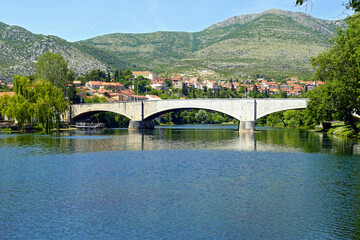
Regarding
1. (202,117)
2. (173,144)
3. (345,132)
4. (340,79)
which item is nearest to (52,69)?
(173,144)

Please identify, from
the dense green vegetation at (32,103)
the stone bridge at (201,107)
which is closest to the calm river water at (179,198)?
the dense green vegetation at (32,103)

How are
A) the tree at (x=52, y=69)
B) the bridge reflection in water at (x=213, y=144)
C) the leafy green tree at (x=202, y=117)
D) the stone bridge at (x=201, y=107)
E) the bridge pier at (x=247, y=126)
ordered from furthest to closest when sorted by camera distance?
the leafy green tree at (x=202, y=117) < the tree at (x=52, y=69) < the bridge pier at (x=247, y=126) < the stone bridge at (x=201, y=107) < the bridge reflection in water at (x=213, y=144)

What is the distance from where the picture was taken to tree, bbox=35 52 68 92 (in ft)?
299

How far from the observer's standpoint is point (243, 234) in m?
14.6

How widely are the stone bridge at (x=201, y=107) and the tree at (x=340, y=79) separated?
12778 millimetres

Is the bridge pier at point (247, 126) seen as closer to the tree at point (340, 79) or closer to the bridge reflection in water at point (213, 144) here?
the tree at point (340, 79)

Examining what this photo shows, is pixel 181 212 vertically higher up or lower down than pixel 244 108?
lower down

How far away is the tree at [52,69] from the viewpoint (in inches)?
3593

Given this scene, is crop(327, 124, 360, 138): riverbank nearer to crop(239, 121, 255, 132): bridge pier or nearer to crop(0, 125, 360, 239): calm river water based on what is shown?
crop(239, 121, 255, 132): bridge pier

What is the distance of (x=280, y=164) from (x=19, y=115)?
46508 mm

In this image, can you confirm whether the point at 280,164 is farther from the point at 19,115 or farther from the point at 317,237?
the point at 19,115

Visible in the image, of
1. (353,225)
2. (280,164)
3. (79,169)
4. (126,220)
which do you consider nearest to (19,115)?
(79,169)

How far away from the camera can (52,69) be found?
91.8m

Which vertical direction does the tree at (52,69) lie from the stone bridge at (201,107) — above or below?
above
